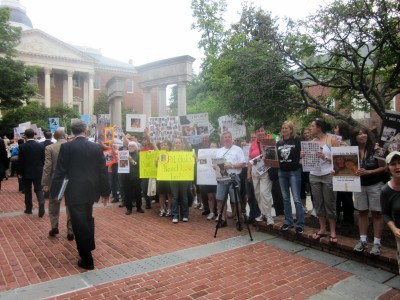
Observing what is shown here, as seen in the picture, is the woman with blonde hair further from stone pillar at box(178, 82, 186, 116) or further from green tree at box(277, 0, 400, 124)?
stone pillar at box(178, 82, 186, 116)

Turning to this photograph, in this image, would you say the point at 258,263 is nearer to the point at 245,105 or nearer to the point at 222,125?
the point at 245,105

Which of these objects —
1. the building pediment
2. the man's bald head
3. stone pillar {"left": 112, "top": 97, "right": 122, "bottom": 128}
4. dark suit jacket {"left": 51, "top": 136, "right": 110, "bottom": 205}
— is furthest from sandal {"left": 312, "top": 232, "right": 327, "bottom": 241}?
the building pediment

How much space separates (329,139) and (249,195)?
89.8 inches

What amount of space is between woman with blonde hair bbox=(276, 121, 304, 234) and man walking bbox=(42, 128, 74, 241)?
4.15m

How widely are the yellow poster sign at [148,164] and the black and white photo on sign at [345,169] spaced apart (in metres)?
4.59

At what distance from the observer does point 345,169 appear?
16.1ft

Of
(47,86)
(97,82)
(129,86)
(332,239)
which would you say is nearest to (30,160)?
(332,239)

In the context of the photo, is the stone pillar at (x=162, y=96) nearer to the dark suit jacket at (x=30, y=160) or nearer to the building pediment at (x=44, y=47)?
the dark suit jacket at (x=30, y=160)

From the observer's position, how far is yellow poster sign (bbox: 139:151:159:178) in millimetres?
8312

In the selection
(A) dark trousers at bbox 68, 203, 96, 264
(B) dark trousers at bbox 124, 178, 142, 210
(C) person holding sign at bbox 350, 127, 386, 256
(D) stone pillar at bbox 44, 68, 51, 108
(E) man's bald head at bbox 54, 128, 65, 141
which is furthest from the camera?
(D) stone pillar at bbox 44, 68, 51, 108

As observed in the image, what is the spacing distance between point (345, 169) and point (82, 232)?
406cm

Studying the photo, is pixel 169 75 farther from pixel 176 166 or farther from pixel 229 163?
pixel 229 163

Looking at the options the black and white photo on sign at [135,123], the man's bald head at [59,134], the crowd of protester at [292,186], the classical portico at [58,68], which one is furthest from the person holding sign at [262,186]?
the classical portico at [58,68]

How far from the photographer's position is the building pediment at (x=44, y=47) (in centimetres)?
4419
